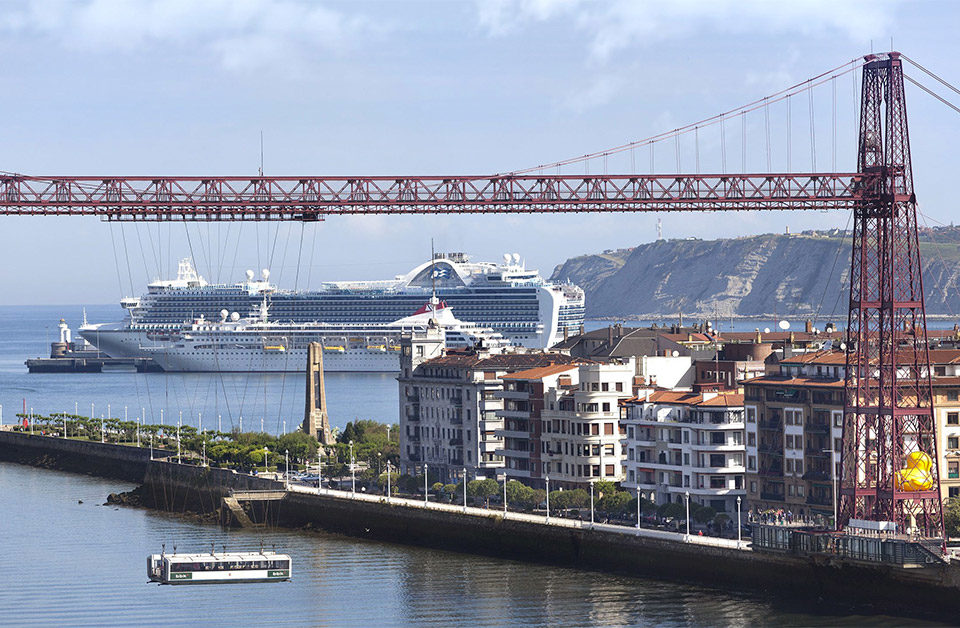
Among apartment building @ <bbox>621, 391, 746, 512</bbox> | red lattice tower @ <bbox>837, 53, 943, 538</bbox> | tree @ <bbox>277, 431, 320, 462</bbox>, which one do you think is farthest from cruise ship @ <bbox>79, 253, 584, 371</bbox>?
red lattice tower @ <bbox>837, 53, 943, 538</bbox>

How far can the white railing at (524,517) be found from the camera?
52531 mm

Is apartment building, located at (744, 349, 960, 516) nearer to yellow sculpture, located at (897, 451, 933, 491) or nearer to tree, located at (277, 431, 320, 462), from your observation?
yellow sculpture, located at (897, 451, 933, 491)

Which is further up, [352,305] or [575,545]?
[352,305]

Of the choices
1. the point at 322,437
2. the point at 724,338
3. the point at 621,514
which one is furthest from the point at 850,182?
the point at 322,437

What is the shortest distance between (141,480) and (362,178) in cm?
3098

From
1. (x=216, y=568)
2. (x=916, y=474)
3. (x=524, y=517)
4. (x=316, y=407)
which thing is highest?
(x=316, y=407)

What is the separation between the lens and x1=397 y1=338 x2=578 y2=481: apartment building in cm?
7188

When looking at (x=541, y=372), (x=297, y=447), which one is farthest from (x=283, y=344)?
(x=541, y=372)

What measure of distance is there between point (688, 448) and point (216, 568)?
615 inches

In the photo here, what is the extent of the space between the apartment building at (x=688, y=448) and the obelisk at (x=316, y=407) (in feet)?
107

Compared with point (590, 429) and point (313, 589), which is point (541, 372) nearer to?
point (590, 429)

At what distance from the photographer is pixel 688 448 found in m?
60.4

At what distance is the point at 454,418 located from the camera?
2904 inches

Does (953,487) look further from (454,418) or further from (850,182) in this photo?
(454,418)
